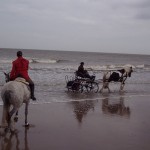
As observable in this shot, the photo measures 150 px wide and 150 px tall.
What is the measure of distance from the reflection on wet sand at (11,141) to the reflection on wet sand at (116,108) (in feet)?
14.5

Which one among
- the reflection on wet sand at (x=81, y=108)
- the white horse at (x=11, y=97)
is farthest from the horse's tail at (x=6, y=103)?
the reflection on wet sand at (x=81, y=108)

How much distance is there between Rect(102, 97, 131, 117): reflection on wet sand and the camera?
487 inches

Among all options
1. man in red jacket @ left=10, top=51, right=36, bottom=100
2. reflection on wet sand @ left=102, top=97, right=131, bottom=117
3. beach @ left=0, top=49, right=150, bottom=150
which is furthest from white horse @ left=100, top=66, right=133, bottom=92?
man in red jacket @ left=10, top=51, right=36, bottom=100

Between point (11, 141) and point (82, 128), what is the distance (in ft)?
7.75

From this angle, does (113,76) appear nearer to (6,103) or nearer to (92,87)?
(92,87)

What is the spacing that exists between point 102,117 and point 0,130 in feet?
12.2

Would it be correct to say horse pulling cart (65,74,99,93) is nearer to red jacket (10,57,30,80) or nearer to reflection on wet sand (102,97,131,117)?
reflection on wet sand (102,97,131,117)

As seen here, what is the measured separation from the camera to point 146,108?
A: 534 inches

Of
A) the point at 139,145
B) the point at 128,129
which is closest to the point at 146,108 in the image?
the point at 128,129

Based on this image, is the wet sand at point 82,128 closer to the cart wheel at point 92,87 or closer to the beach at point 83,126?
the beach at point 83,126

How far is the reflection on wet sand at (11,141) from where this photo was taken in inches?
304

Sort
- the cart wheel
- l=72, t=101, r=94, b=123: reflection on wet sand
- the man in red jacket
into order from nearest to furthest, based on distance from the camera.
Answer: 1. the man in red jacket
2. l=72, t=101, r=94, b=123: reflection on wet sand
3. the cart wheel

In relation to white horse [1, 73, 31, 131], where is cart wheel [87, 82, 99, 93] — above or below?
below

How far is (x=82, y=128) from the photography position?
385 inches
